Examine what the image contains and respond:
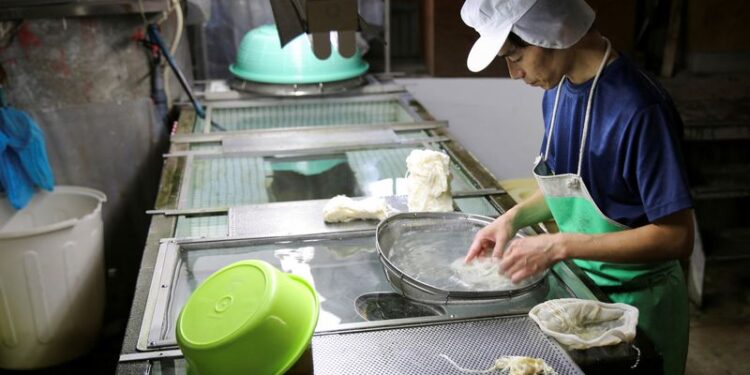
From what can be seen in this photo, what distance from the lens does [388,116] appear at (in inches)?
156

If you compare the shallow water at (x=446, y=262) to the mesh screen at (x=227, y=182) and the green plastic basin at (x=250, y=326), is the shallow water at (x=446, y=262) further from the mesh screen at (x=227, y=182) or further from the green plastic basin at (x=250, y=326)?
the mesh screen at (x=227, y=182)

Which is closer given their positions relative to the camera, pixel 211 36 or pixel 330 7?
pixel 330 7

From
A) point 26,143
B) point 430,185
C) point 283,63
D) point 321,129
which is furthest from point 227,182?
point 283,63

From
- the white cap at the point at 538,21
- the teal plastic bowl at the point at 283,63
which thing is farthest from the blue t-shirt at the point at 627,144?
the teal plastic bowl at the point at 283,63

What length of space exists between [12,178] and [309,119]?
1.54 metres

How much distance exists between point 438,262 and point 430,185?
485 mm

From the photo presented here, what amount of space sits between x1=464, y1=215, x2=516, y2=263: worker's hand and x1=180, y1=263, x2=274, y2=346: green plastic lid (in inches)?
30.1

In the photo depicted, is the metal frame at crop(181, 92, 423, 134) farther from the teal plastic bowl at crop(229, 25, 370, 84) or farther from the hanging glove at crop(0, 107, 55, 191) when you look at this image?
the hanging glove at crop(0, 107, 55, 191)

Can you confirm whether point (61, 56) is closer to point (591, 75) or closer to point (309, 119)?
point (309, 119)

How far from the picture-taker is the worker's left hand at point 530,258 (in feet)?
5.67

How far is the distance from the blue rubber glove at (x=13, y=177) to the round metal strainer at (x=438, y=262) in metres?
2.11

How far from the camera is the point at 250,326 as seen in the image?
1.23 m

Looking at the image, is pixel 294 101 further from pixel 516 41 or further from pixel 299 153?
pixel 516 41

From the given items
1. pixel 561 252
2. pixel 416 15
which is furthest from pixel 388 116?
pixel 561 252
